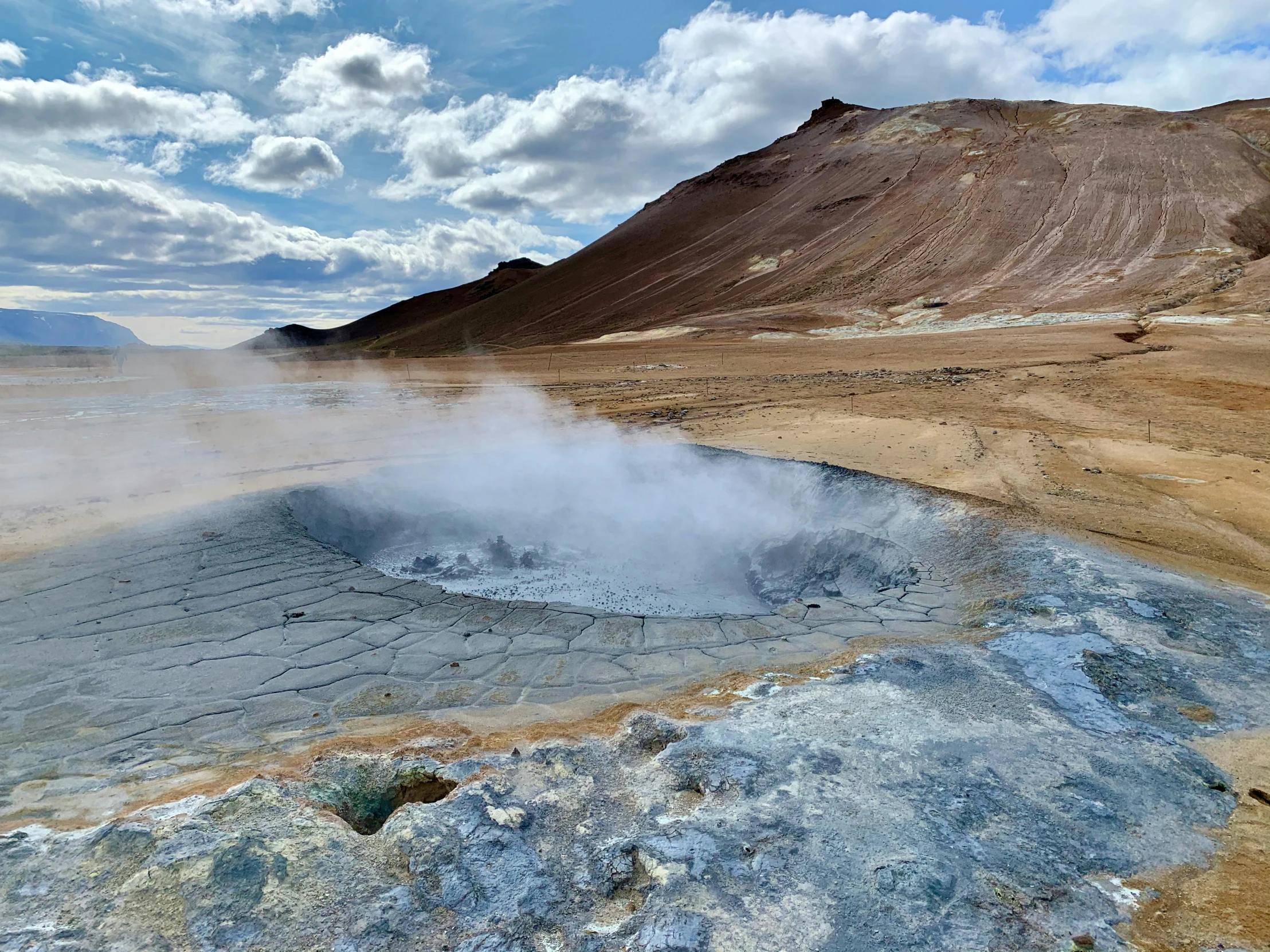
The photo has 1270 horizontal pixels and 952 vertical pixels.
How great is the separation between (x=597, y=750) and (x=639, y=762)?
0.18m

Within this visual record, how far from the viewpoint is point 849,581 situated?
17.9 ft

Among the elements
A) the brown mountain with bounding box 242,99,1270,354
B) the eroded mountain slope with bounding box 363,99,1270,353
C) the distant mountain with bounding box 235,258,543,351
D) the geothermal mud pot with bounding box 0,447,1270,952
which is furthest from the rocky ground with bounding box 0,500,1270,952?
the distant mountain with bounding box 235,258,543,351

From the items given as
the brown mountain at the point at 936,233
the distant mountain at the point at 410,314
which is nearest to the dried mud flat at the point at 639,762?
the brown mountain at the point at 936,233

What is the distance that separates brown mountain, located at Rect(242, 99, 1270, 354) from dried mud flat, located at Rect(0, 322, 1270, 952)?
73.0ft

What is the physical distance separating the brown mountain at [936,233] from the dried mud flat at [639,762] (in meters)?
22.2

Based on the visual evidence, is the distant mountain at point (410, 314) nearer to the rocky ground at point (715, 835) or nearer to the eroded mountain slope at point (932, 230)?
the eroded mountain slope at point (932, 230)

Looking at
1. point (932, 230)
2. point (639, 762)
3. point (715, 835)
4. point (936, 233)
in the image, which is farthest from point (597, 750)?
point (932, 230)

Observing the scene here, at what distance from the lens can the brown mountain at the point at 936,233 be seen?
2667 cm

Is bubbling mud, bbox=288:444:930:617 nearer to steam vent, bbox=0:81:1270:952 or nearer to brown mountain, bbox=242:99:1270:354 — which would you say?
steam vent, bbox=0:81:1270:952

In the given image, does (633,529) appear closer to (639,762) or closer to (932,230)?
(639,762)

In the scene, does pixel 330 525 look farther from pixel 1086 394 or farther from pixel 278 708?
pixel 1086 394

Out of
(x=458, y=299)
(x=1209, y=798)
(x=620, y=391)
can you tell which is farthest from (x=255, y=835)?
(x=458, y=299)

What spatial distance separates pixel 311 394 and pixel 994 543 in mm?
14538

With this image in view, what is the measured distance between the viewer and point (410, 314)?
Result: 216ft
